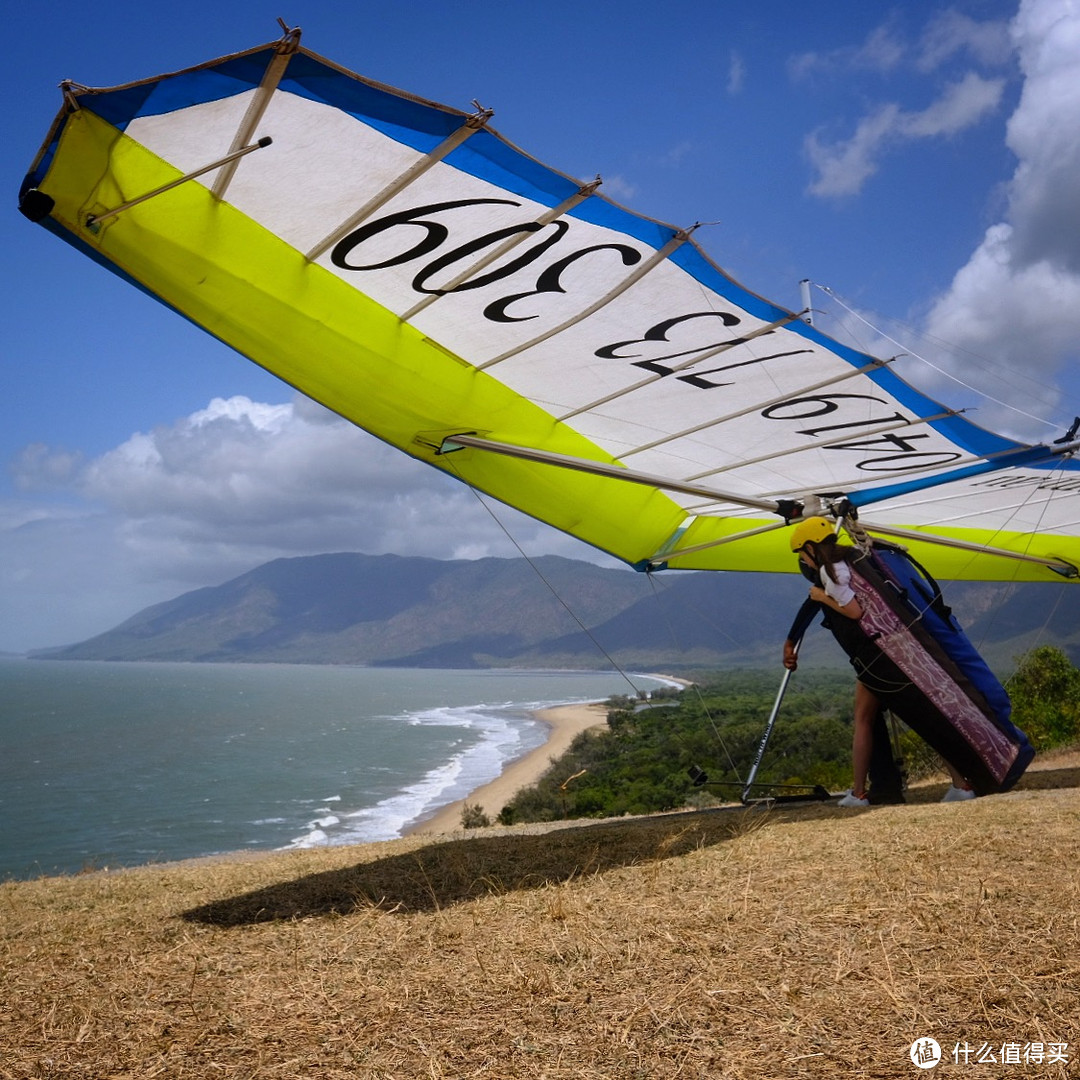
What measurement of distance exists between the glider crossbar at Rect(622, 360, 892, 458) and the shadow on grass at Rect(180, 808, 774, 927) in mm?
3003

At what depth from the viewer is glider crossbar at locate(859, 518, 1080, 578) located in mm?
9016

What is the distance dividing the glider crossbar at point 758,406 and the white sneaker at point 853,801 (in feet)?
10.8

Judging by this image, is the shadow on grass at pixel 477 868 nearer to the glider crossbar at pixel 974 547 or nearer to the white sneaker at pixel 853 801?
the white sneaker at pixel 853 801

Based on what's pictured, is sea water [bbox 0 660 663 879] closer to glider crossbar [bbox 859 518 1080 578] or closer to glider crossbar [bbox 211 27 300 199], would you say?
glider crossbar [bbox 859 518 1080 578]

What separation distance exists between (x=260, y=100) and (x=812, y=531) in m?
4.97

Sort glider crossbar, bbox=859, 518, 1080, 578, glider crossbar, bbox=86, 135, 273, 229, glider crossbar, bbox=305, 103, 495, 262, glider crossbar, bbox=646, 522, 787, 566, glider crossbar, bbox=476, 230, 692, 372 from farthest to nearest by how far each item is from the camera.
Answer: glider crossbar, bbox=859, 518, 1080, 578, glider crossbar, bbox=646, 522, 787, 566, glider crossbar, bbox=476, 230, 692, 372, glider crossbar, bbox=86, 135, 273, 229, glider crossbar, bbox=305, 103, 495, 262

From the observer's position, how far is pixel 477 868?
4992 mm

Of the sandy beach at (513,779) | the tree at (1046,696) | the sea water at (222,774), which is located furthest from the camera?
the sea water at (222,774)

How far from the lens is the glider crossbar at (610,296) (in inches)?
184

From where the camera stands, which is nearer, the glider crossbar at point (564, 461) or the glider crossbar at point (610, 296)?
the glider crossbar at point (610, 296)

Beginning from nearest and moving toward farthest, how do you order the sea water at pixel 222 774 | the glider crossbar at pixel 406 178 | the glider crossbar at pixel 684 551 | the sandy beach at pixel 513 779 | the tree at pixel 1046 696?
the glider crossbar at pixel 406 178 → the glider crossbar at pixel 684 551 → the tree at pixel 1046 696 → the sandy beach at pixel 513 779 → the sea water at pixel 222 774

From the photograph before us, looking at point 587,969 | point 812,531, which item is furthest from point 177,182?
point 812,531

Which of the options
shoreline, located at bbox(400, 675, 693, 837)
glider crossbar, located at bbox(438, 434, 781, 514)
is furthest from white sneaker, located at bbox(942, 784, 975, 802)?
shoreline, located at bbox(400, 675, 693, 837)

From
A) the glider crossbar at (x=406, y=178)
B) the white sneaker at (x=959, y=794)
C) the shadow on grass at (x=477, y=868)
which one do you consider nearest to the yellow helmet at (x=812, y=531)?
the shadow on grass at (x=477, y=868)
